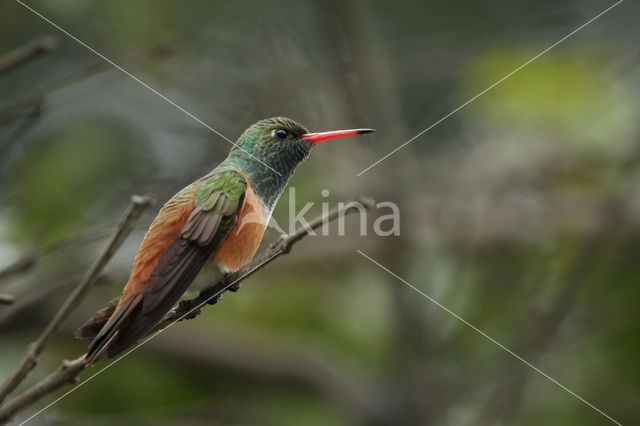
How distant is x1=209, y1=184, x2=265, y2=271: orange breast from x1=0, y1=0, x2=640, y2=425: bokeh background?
652mm

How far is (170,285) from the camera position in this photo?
5.16 feet

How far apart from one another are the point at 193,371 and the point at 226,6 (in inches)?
144

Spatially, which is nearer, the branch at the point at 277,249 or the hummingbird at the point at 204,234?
the branch at the point at 277,249

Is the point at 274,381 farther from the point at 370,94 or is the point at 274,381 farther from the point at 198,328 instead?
the point at 370,94

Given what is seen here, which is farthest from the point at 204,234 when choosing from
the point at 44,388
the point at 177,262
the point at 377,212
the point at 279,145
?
the point at 377,212

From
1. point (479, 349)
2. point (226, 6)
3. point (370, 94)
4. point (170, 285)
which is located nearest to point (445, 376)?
point (479, 349)

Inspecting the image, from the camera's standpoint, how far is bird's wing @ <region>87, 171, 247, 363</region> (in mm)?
1448

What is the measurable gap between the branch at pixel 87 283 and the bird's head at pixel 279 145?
105cm

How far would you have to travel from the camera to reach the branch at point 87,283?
133cm

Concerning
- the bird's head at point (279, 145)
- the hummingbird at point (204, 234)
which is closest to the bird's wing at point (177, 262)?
the hummingbird at point (204, 234)

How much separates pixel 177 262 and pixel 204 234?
141 millimetres

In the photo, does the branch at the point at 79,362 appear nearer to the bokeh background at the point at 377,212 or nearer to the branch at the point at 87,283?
the branch at the point at 87,283

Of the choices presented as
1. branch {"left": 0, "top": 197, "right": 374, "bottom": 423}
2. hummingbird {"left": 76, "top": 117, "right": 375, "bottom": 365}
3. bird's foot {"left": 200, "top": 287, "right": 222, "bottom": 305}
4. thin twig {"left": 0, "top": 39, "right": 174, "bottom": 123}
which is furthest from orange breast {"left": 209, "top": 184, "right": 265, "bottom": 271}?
thin twig {"left": 0, "top": 39, "right": 174, "bottom": 123}

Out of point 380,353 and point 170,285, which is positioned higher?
point 170,285
